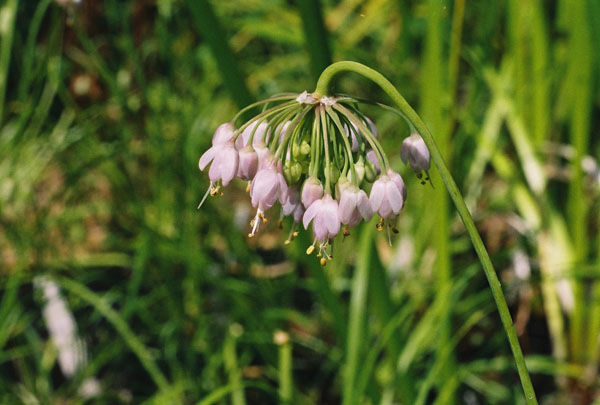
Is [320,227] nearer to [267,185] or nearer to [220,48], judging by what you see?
[267,185]

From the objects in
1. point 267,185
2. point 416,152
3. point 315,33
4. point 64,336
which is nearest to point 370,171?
point 416,152

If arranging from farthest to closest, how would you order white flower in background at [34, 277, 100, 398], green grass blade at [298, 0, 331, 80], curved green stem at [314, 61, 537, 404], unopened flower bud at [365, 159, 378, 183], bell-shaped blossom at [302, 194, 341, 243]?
1. white flower in background at [34, 277, 100, 398]
2. green grass blade at [298, 0, 331, 80]
3. unopened flower bud at [365, 159, 378, 183]
4. bell-shaped blossom at [302, 194, 341, 243]
5. curved green stem at [314, 61, 537, 404]

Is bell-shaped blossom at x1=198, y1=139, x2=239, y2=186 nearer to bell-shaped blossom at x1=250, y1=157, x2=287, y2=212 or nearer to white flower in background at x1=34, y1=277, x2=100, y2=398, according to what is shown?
bell-shaped blossom at x1=250, y1=157, x2=287, y2=212

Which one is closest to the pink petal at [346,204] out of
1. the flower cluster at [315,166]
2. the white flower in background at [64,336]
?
the flower cluster at [315,166]

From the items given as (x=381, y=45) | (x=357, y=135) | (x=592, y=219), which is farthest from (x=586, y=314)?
(x=381, y=45)

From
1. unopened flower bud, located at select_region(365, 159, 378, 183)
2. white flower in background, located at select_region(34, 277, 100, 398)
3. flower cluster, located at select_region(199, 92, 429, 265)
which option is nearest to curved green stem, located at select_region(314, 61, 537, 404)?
flower cluster, located at select_region(199, 92, 429, 265)

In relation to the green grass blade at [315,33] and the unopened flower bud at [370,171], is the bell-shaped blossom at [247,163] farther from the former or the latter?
the green grass blade at [315,33]

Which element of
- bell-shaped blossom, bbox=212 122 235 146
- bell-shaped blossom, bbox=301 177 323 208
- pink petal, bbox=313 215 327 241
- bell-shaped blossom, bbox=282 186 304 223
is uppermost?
bell-shaped blossom, bbox=212 122 235 146

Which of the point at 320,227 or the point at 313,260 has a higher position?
the point at 320,227
